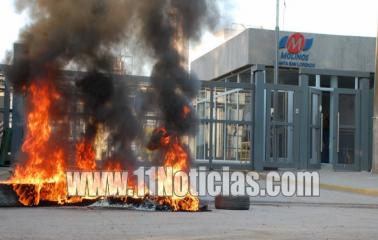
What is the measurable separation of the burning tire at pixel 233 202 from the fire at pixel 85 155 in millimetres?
2185

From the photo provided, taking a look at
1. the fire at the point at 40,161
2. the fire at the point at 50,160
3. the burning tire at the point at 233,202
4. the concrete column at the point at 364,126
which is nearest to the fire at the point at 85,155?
the fire at the point at 50,160

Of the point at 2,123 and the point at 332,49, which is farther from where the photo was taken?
the point at 332,49

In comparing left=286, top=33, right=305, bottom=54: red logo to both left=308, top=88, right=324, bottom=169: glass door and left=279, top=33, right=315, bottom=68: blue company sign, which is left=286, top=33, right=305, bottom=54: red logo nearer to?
left=279, top=33, right=315, bottom=68: blue company sign

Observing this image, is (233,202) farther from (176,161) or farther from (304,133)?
(304,133)

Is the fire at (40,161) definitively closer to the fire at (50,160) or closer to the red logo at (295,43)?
the fire at (50,160)

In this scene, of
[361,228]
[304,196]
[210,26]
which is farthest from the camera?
[304,196]

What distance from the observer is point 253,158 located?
64.1 feet

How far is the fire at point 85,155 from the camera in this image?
1013 cm

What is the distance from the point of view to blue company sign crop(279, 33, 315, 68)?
84.7 ft

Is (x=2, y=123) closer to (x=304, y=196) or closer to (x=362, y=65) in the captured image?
(x=304, y=196)

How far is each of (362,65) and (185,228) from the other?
67.1 ft

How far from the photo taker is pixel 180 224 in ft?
26.5

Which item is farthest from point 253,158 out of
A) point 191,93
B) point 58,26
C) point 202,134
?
point 58,26

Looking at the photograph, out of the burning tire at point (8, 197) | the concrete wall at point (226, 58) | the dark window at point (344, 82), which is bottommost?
the burning tire at point (8, 197)
